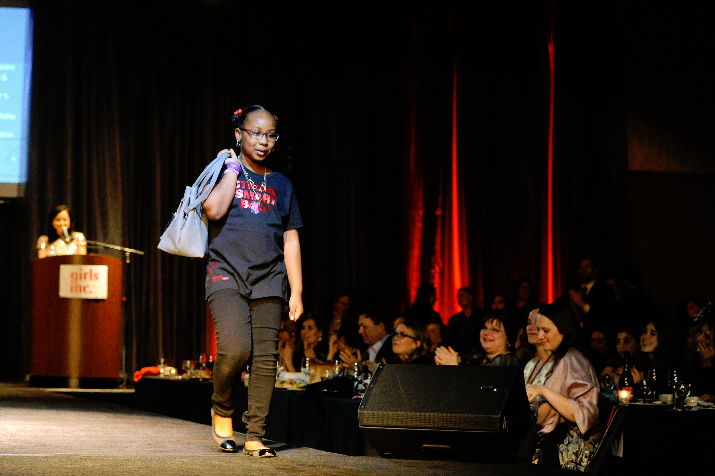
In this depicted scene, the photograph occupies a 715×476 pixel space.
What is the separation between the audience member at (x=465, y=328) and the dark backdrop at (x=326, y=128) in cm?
141

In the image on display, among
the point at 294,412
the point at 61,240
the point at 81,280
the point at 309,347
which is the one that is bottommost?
the point at 294,412

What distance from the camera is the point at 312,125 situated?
9773mm

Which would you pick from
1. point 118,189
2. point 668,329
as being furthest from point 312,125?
point 668,329

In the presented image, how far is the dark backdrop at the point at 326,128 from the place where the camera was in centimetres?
951

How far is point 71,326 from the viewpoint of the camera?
7062 millimetres

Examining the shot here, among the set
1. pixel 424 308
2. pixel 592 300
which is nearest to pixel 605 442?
pixel 592 300

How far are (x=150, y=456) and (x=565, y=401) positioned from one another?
5.24ft

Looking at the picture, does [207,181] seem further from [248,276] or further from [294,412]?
[294,412]

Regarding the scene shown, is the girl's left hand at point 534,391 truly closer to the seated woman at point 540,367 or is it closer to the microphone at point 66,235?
the seated woman at point 540,367

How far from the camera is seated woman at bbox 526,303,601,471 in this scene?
364 centimetres

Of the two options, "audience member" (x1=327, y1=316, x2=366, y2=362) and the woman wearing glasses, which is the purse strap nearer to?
the woman wearing glasses

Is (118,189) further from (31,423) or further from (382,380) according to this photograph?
(382,380)

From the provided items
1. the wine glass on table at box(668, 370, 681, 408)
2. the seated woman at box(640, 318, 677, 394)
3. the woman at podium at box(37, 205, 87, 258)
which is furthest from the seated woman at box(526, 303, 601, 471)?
the woman at podium at box(37, 205, 87, 258)

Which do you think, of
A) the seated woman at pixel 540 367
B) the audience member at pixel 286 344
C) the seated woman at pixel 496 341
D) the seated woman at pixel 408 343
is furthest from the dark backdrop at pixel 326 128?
the seated woman at pixel 540 367
